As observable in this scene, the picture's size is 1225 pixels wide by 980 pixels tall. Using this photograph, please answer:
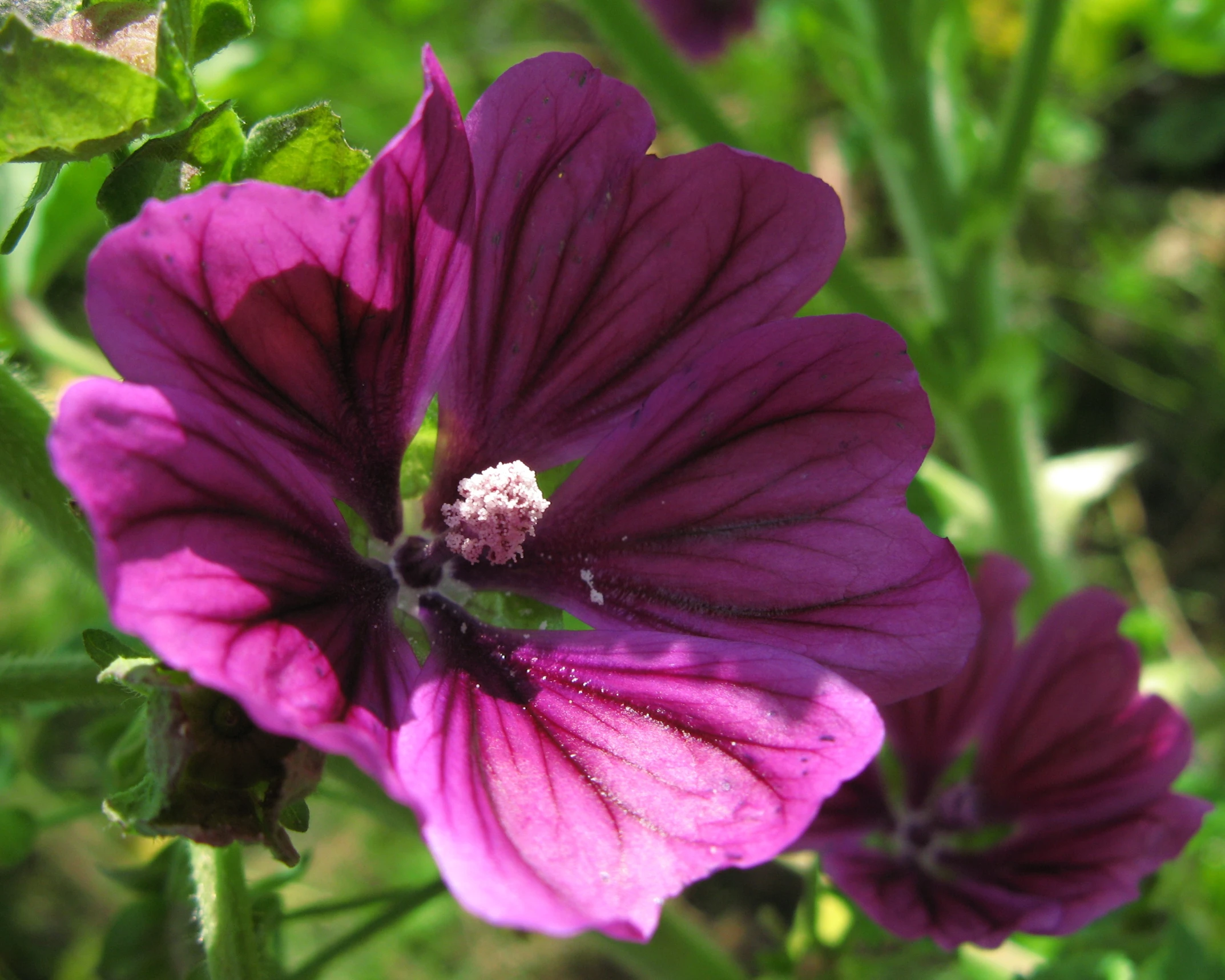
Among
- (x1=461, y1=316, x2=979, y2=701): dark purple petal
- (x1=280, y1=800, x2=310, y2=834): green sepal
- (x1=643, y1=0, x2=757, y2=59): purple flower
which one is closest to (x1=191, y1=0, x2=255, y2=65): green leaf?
(x1=461, y1=316, x2=979, y2=701): dark purple petal

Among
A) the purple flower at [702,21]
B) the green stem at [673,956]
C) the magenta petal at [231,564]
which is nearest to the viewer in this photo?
the magenta petal at [231,564]

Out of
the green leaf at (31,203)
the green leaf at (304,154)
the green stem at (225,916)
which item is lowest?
the green stem at (225,916)

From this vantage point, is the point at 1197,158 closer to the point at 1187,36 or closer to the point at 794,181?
the point at 1187,36

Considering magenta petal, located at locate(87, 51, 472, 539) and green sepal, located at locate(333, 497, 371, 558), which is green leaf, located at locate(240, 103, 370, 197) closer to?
magenta petal, located at locate(87, 51, 472, 539)

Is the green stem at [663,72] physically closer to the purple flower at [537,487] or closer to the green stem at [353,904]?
the purple flower at [537,487]

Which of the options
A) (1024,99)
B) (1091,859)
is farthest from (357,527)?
(1024,99)

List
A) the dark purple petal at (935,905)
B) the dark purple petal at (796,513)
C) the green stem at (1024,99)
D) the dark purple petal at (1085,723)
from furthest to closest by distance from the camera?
1. the green stem at (1024,99)
2. the dark purple petal at (1085,723)
3. the dark purple petal at (935,905)
4. the dark purple petal at (796,513)

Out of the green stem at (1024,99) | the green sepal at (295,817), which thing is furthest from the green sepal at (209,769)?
the green stem at (1024,99)
